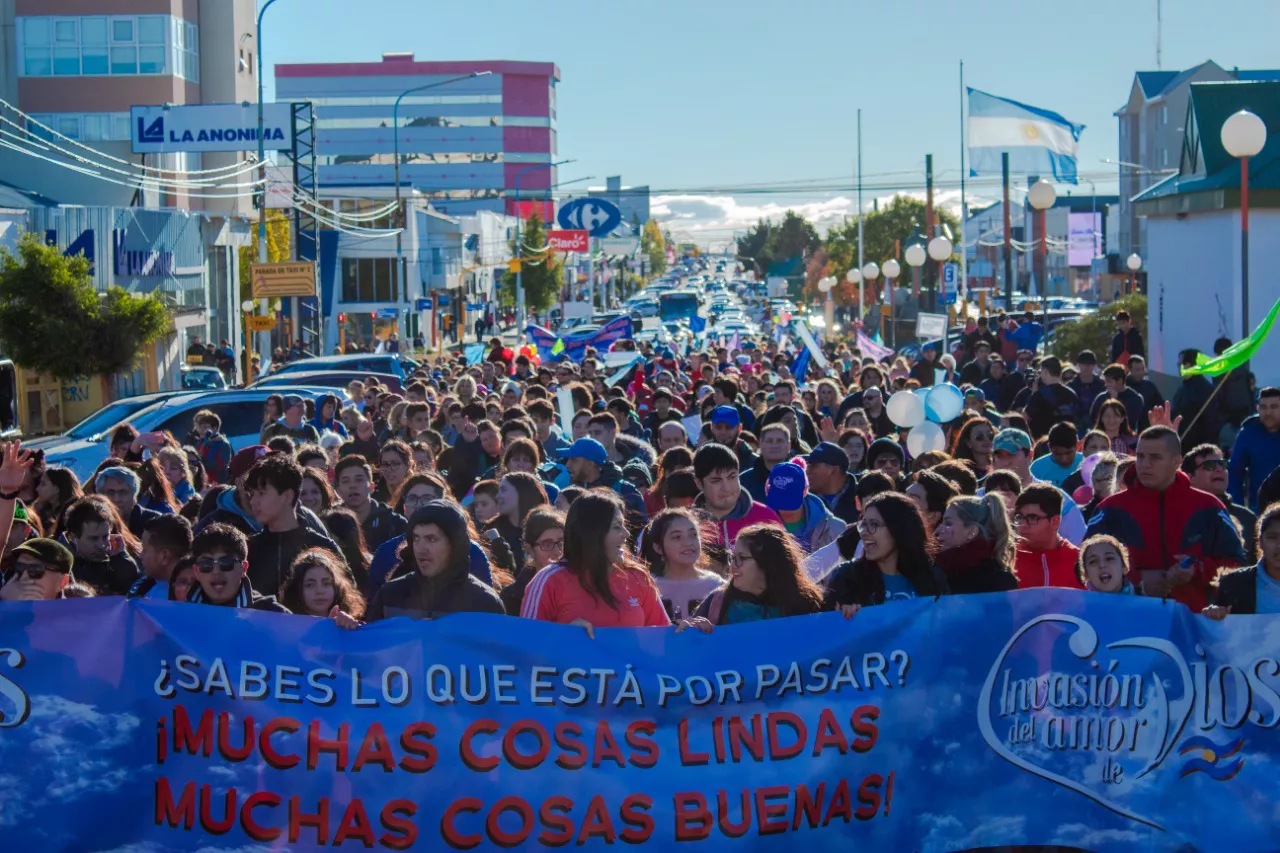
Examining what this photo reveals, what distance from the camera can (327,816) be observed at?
6.00 metres

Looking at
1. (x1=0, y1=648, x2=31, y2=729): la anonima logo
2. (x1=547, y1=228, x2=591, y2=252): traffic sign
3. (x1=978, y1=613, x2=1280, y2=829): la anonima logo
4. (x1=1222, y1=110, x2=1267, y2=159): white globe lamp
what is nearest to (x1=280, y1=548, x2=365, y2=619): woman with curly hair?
(x1=0, y1=648, x2=31, y2=729): la anonima logo

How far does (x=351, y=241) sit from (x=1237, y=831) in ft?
226

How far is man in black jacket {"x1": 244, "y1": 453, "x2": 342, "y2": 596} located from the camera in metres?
7.78

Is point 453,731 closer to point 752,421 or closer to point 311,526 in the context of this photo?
point 311,526

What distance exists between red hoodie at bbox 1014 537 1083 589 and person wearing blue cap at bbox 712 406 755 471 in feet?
12.6

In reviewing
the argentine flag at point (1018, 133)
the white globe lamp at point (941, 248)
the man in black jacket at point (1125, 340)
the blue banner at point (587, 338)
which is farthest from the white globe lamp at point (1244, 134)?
the blue banner at point (587, 338)

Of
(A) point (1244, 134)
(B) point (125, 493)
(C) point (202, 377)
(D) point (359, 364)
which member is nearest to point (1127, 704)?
(B) point (125, 493)

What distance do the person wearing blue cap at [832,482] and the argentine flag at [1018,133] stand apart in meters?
23.5

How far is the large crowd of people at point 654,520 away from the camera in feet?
21.6

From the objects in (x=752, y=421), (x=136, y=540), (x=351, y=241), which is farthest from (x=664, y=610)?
(x=351, y=241)

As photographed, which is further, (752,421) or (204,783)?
(752,421)

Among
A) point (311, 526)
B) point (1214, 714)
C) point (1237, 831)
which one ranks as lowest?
point (1237, 831)

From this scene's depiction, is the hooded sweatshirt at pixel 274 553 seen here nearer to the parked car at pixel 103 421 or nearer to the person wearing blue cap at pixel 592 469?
the person wearing blue cap at pixel 592 469

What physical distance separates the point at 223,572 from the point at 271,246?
5216 cm
